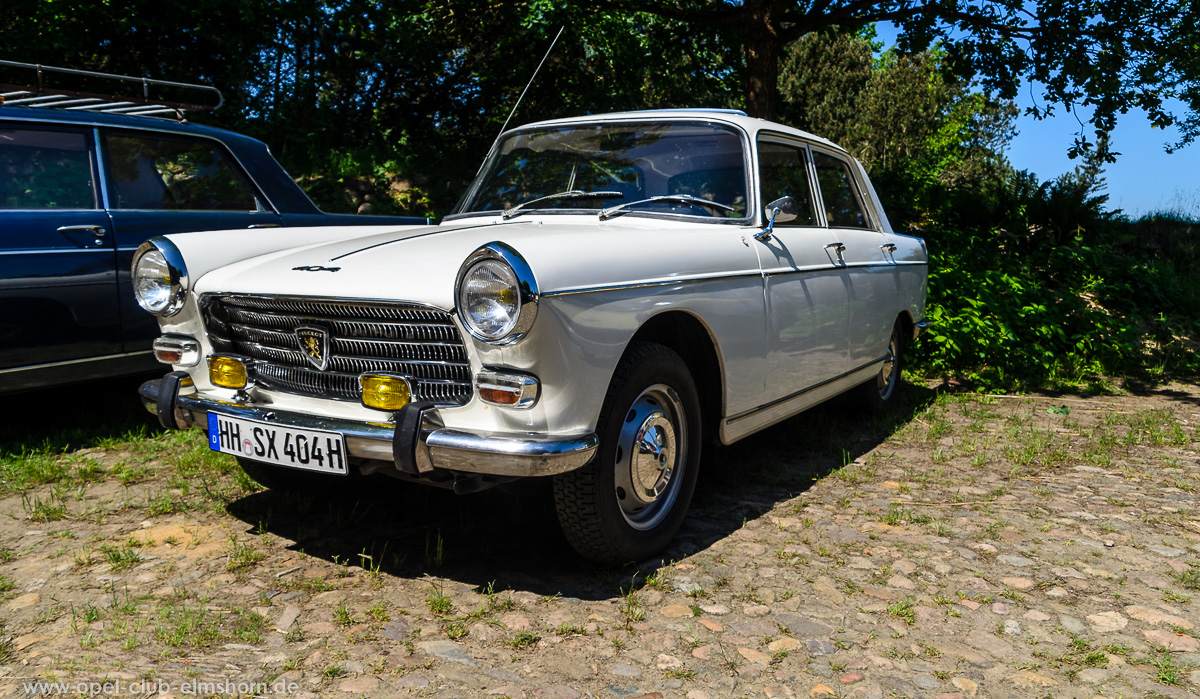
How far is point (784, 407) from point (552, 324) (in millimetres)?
1792

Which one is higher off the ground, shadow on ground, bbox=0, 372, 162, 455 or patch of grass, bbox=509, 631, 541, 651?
patch of grass, bbox=509, 631, 541, 651

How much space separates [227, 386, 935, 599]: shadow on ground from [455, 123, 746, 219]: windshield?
135 centimetres

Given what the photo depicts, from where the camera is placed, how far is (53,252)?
4.42m

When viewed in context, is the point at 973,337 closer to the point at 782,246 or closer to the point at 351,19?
the point at 782,246

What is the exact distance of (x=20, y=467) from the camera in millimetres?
4289

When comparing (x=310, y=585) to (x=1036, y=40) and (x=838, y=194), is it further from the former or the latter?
(x=1036, y=40)

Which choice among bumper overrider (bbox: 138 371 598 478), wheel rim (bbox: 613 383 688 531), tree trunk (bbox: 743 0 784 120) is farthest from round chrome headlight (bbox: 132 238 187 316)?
tree trunk (bbox: 743 0 784 120)

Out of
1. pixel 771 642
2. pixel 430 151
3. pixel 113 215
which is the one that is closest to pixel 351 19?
pixel 430 151

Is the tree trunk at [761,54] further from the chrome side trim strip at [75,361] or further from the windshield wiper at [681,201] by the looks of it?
the chrome side trim strip at [75,361]

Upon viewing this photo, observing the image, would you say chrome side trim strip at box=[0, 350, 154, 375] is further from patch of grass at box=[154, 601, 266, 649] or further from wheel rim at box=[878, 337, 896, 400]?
wheel rim at box=[878, 337, 896, 400]

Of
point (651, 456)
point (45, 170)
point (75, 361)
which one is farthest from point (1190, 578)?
point (45, 170)

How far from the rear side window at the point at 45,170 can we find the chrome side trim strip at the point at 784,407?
362cm

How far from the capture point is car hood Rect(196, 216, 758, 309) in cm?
279

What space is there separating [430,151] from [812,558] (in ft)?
41.4
